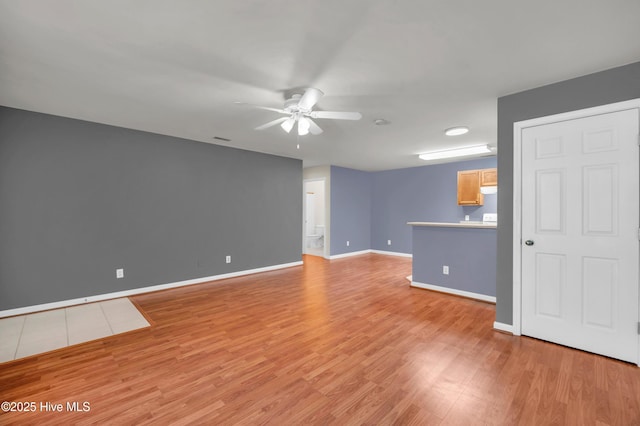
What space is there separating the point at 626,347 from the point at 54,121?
263 inches

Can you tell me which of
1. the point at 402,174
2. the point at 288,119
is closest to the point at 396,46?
the point at 288,119

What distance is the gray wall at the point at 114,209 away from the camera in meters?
3.40

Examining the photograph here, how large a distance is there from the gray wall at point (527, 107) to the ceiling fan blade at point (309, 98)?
206 centimetres

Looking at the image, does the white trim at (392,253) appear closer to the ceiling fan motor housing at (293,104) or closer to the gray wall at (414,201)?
the gray wall at (414,201)

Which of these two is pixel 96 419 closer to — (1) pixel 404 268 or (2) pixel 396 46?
(2) pixel 396 46

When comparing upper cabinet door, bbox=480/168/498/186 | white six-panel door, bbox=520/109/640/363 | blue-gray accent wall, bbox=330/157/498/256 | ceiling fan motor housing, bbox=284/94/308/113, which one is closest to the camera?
white six-panel door, bbox=520/109/640/363

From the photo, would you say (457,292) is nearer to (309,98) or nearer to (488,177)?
(488,177)

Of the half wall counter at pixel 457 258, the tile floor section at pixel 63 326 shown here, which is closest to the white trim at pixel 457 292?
the half wall counter at pixel 457 258

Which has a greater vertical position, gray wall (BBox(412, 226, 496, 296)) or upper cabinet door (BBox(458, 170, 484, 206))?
upper cabinet door (BBox(458, 170, 484, 206))

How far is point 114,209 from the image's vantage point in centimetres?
405

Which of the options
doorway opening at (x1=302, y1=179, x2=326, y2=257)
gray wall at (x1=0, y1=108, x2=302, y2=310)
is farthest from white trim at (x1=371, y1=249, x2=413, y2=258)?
gray wall at (x1=0, y1=108, x2=302, y2=310)

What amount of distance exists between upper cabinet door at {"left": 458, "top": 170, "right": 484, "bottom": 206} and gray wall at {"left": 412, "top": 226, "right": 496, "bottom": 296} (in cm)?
253

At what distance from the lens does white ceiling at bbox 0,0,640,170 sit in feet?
5.60

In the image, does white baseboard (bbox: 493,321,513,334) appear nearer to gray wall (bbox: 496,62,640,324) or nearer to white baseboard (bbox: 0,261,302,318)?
gray wall (bbox: 496,62,640,324)
